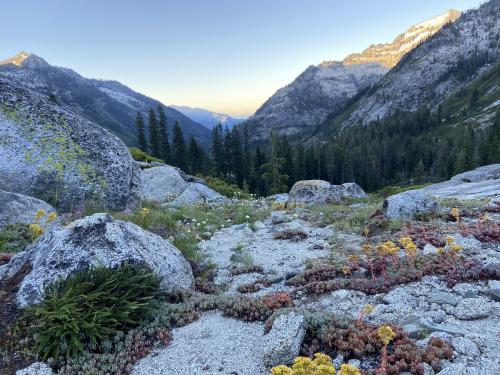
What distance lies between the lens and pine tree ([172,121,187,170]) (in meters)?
77.1

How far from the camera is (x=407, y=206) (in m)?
13.0

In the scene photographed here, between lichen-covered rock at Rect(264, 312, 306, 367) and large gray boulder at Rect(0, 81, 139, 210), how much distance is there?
953 cm

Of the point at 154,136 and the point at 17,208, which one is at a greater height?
the point at 154,136

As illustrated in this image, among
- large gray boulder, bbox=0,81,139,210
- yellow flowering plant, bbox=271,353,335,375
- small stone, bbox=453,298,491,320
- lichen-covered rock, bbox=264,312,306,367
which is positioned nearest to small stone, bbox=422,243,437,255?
small stone, bbox=453,298,491,320

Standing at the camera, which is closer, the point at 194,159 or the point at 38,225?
the point at 38,225

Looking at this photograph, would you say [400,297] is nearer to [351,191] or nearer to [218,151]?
[351,191]

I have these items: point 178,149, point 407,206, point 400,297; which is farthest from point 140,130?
point 400,297

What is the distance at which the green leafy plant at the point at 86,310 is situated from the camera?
17.0 feet

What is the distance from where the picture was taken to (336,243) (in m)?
10.8

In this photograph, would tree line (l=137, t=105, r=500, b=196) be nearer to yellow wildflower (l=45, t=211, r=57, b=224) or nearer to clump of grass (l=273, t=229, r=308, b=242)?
clump of grass (l=273, t=229, r=308, b=242)

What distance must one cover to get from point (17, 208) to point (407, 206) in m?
13.3

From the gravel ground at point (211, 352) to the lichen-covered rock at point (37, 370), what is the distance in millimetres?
1227

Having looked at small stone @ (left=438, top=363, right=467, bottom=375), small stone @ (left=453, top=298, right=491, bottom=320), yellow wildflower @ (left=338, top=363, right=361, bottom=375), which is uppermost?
yellow wildflower @ (left=338, top=363, right=361, bottom=375)

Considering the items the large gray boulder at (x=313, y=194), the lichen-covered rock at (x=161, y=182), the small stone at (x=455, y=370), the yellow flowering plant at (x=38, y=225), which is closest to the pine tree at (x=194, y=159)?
the lichen-covered rock at (x=161, y=182)
